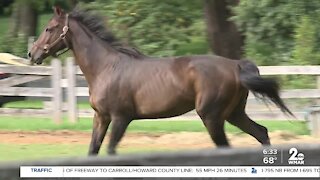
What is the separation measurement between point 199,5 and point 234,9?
590 centimetres

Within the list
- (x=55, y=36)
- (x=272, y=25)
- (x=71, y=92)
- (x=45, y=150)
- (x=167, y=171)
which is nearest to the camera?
(x=167, y=171)

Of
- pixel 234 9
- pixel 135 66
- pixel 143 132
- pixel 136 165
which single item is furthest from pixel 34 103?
pixel 136 165

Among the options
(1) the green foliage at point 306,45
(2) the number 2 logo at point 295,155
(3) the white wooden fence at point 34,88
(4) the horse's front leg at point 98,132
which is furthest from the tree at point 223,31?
(2) the number 2 logo at point 295,155

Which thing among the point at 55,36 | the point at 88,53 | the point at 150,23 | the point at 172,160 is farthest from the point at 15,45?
the point at 172,160

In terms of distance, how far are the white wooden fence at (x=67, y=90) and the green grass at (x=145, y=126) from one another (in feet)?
0.58

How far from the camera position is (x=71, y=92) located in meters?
13.2

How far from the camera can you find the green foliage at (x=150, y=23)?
20.5 metres

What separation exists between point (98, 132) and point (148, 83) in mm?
854

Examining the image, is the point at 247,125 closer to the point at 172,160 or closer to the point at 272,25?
the point at 172,160

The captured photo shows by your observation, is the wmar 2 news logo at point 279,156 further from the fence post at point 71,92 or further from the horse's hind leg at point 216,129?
the fence post at point 71,92

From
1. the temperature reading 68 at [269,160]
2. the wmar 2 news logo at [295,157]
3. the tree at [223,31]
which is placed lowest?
the tree at [223,31]

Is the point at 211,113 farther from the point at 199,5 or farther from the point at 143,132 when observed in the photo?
the point at 199,5

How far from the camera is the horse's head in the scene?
8883mm

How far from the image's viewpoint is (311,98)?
41.1 feet
